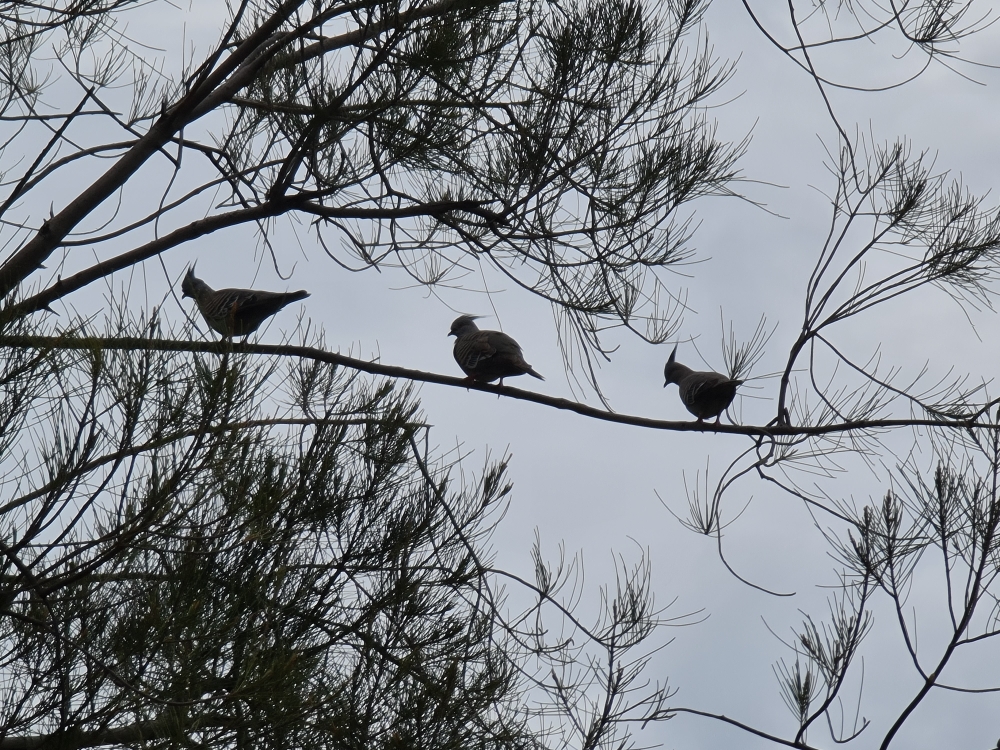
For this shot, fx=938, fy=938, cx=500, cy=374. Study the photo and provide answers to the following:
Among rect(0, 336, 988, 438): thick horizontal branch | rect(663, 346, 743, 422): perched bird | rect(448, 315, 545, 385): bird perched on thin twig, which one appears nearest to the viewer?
rect(0, 336, 988, 438): thick horizontal branch

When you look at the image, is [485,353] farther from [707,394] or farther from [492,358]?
[707,394]

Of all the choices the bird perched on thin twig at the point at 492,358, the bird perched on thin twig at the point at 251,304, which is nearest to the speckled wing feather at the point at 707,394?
the bird perched on thin twig at the point at 492,358

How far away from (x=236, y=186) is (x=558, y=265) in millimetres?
1082

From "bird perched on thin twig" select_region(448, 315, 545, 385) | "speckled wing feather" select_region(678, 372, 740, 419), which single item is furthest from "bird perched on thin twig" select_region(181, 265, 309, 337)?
"speckled wing feather" select_region(678, 372, 740, 419)

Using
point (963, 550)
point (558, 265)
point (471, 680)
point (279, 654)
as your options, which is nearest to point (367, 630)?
point (471, 680)

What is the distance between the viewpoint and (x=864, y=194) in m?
3.13

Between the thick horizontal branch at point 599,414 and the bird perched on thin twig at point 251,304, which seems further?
the bird perched on thin twig at point 251,304

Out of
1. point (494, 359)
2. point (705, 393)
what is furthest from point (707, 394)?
point (494, 359)

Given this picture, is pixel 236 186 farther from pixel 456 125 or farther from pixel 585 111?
pixel 585 111

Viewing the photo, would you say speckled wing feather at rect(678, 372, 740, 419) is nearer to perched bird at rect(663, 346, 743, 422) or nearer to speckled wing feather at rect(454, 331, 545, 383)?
perched bird at rect(663, 346, 743, 422)

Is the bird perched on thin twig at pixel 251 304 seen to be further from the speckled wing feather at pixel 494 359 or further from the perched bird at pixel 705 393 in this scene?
the perched bird at pixel 705 393

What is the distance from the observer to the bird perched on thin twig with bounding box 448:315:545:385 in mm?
4875

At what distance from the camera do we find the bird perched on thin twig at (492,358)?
4.88 m

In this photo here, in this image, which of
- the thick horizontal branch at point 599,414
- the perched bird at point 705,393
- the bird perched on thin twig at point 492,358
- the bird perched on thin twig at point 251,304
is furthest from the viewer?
the bird perched on thin twig at point 492,358
